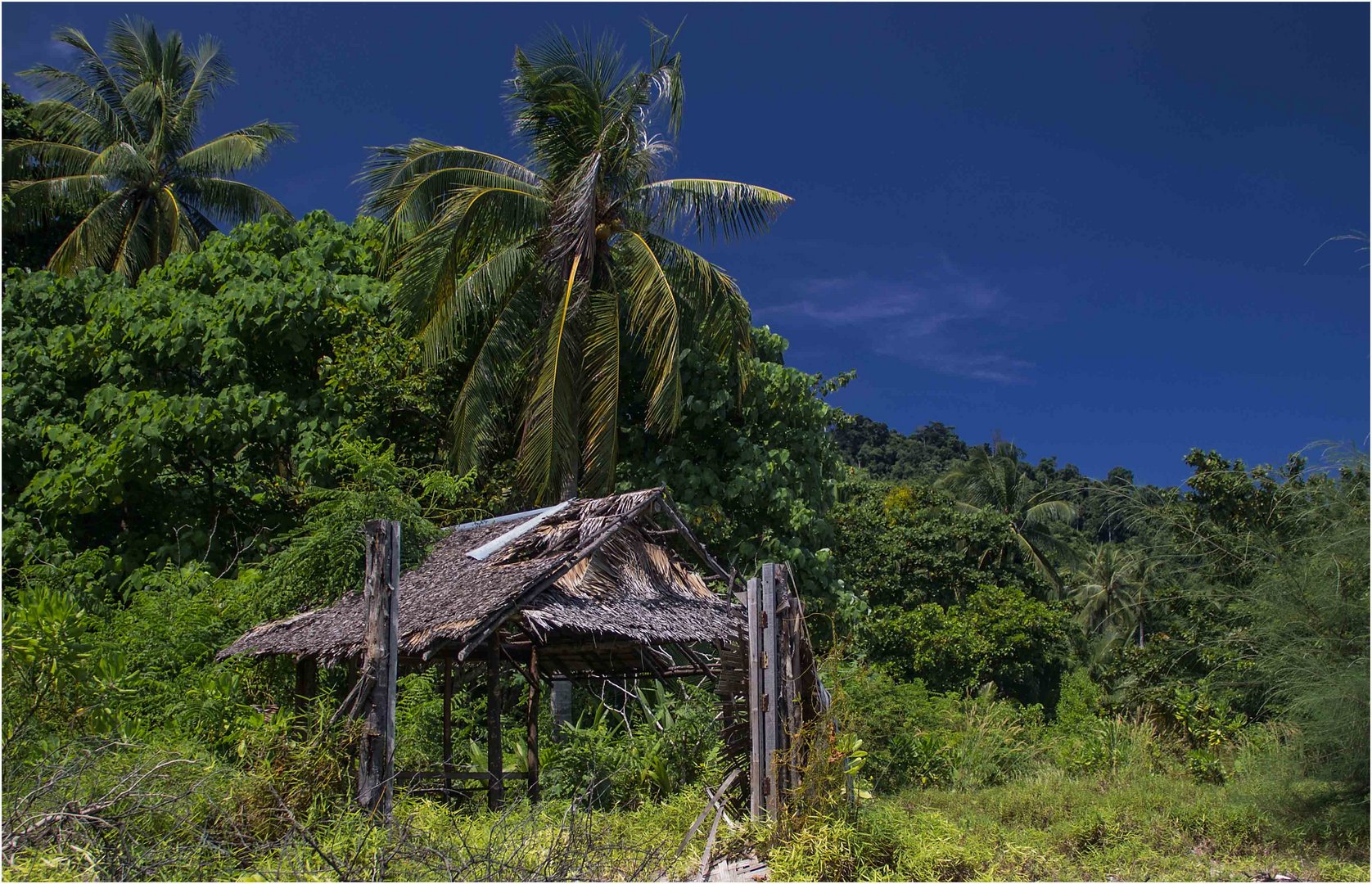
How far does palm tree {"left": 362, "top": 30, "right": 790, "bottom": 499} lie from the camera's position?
13.2m

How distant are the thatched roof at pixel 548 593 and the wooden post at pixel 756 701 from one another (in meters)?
1.90

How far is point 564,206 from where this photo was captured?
13523 millimetres

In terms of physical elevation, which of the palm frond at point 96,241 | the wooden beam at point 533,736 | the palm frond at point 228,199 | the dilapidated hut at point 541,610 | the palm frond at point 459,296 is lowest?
the wooden beam at point 533,736

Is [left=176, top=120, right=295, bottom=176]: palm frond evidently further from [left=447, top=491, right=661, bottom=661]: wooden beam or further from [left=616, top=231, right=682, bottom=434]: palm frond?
[left=447, top=491, right=661, bottom=661]: wooden beam

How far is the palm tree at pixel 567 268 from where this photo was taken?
13156 millimetres

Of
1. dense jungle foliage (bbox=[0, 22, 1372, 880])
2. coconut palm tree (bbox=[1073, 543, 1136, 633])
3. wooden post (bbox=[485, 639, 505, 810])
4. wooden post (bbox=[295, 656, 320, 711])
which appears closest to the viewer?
dense jungle foliage (bbox=[0, 22, 1372, 880])

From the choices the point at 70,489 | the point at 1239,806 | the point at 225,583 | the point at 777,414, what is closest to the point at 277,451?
the point at 70,489

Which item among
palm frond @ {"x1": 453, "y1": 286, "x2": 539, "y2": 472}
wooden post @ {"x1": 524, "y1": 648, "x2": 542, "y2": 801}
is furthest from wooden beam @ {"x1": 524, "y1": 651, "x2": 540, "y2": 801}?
palm frond @ {"x1": 453, "y1": 286, "x2": 539, "y2": 472}

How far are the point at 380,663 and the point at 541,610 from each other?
1.87 metres

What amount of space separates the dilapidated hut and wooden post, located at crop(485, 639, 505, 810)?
1cm

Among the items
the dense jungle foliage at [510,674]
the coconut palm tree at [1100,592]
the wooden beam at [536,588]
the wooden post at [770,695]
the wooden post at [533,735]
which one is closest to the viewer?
the dense jungle foliage at [510,674]

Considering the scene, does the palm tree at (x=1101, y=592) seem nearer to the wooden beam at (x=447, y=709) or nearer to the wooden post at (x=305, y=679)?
the wooden beam at (x=447, y=709)

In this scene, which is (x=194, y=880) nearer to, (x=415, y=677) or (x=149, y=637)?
(x=149, y=637)

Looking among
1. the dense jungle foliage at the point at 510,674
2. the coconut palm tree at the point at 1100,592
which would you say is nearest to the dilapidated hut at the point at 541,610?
the dense jungle foliage at the point at 510,674
